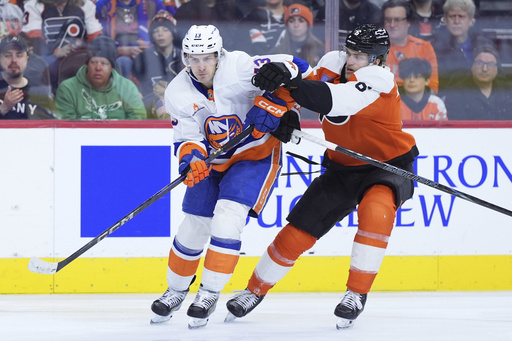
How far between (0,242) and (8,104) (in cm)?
69

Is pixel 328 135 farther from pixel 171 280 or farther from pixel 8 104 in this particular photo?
pixel 8 104

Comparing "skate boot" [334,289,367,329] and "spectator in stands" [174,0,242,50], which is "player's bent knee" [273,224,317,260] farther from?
"spectator in stands" [174,0,242,50]

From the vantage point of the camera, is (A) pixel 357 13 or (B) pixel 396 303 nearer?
(B) pixel 396 303

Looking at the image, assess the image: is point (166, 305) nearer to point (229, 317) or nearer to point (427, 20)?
point (229, 317)

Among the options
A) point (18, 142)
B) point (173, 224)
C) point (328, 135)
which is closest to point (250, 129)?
point (328, 135)

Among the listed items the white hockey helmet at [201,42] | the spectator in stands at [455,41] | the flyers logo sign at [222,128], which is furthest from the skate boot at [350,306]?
the spectator in stands at [455,41]

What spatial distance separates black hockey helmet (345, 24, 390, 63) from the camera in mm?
3107

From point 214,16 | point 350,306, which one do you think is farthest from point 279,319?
point 214,16

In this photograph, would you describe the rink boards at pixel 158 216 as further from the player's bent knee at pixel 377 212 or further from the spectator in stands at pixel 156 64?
the player's bent knee at pixel 377 212

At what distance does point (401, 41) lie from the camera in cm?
445

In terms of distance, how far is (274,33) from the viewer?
14.3ft

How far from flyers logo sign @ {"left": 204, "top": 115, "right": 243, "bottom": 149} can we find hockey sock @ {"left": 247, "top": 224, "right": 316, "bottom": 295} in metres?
0.44

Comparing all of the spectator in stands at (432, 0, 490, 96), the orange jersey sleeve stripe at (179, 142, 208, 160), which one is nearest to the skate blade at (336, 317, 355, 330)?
the orange jersey sleeve stripe at (179, 142, 208, 160)

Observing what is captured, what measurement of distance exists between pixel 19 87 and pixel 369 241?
2.09m
